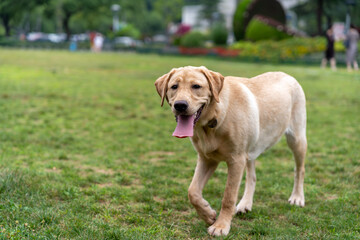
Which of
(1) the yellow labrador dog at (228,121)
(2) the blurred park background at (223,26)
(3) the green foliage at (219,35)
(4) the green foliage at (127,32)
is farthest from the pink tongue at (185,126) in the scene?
(4) the green foliage at (127,32)

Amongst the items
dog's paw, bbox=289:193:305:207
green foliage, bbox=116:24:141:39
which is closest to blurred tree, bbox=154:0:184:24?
green foliage, bbox=116:24:141:39

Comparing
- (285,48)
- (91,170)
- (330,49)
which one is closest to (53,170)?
(91,170)

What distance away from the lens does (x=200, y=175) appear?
4.41m

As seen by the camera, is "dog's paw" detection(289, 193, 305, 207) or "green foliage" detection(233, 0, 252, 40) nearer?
"dog's paw" detection(289, 193, 305, 207)

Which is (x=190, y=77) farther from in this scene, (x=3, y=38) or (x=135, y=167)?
(x=3, y=38)

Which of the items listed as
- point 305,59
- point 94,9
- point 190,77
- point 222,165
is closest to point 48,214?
point 190,77

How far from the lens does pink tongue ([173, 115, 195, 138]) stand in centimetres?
375

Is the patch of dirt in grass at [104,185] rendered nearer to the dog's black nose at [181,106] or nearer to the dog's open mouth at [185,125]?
the dog's open mouth at [185,125]

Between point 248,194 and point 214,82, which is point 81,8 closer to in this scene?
point 248,194

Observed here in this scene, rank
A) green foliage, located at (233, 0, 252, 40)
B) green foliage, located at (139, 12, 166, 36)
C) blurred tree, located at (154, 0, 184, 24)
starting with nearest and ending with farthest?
green foliage, located at (233, 0, 252, 40)
blurred tree, located at (154, 0, 184, 24)
green foliage, located at (139, 12, 166, 36)

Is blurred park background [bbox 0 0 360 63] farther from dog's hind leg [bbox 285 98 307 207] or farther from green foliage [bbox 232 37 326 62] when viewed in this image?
dog's hind leg [bbox 285 98 307 207]

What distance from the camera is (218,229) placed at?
4074mm

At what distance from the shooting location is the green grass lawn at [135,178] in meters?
4.09

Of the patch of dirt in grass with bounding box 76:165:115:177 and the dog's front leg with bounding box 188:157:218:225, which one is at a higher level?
the dog's front leg with bounding box 188:157:218:225
